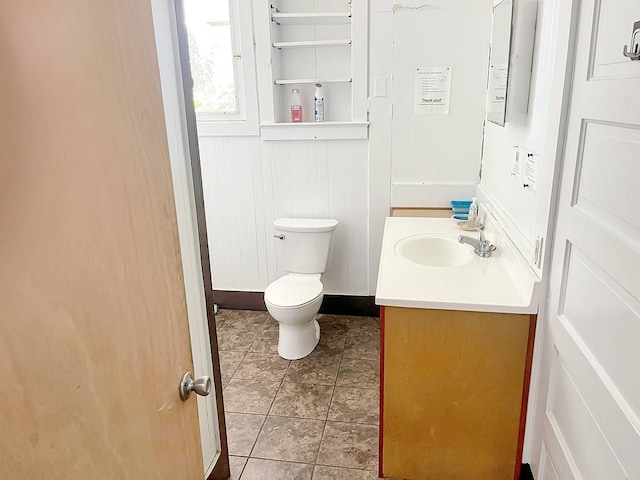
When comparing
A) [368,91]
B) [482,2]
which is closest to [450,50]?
[482,2]

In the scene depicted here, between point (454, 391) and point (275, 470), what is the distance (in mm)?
818

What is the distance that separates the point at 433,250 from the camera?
236cm

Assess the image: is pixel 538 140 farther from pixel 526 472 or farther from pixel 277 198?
pixel 277 198

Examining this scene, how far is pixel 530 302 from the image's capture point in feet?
5.12

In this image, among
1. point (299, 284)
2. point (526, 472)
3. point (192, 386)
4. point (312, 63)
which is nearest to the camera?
point (192, 386)

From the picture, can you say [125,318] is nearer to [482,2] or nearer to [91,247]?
[91,247]

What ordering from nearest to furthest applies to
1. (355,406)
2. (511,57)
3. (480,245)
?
(511,57) < (480,245) < (355,406)

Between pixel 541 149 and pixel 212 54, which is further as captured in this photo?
pixel 212 54

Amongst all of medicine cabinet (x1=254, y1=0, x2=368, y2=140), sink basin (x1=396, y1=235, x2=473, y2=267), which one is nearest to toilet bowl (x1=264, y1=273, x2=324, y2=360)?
sink basin (x1=396, y1=235, x2=473, y2=267)

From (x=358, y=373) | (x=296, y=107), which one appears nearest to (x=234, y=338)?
(x=358, y=373)

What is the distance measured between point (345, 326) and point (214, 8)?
6.93 feet

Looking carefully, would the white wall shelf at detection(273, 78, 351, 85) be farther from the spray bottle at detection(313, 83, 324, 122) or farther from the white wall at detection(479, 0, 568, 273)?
the white wall at detection(479, 0, 568, 273)

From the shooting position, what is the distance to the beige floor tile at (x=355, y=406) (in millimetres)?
2258

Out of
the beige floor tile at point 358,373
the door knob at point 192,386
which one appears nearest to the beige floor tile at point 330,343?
the beige floor tile at point 358,373
